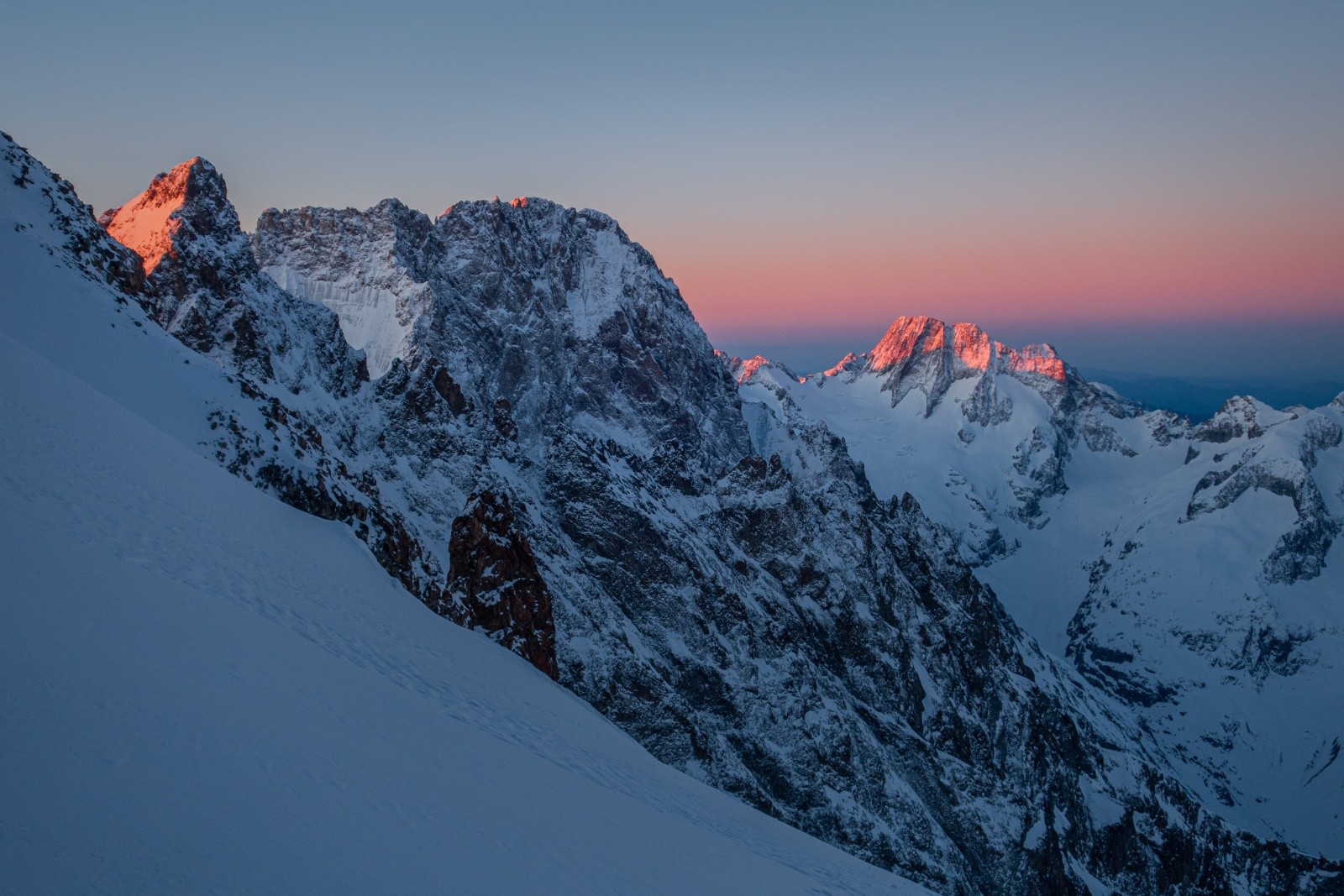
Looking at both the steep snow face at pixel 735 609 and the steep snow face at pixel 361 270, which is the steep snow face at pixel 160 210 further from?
the steep snow face at pixel 361 270

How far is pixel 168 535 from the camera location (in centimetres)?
1670

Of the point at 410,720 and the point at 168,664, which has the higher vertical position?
the point at 168,664

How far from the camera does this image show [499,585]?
1481 inches

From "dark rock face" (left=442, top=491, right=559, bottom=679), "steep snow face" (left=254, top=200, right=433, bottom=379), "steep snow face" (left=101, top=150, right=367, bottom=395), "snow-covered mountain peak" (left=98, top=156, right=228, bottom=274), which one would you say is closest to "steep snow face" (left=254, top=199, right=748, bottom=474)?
"steep snow face" (left=254, top=200, right=433, bottom=379)

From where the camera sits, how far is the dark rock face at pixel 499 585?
36.2 metres

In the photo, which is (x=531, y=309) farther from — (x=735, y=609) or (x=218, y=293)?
(x=735, y=609)

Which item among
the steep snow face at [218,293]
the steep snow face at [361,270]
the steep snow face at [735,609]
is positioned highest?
the steep snow face at [361,270]

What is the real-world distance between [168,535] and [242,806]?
9.99 m

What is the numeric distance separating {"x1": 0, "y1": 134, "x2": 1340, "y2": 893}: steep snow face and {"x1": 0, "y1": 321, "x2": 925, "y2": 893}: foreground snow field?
413cm

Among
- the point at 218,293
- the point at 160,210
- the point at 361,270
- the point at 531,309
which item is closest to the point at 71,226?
the point at 218,293

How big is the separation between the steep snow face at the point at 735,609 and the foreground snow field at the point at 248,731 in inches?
163

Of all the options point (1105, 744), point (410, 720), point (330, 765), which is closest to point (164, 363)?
point (410, 720)

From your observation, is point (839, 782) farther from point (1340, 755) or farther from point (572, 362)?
point (1340, 755)

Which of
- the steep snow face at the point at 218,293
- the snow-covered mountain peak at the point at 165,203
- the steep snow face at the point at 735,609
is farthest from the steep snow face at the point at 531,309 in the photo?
the snow-covered mountain peak at the point at 165,203
